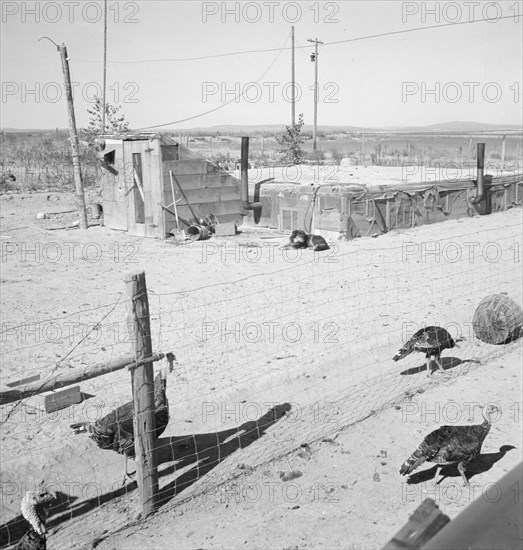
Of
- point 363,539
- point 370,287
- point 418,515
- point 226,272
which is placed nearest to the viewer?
point 418,515

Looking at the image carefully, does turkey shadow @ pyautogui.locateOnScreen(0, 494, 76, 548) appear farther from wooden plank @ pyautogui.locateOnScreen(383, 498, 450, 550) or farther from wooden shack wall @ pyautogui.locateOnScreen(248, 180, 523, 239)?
wooden shack wall @ pyautogui.locateOnScreen(248, 180, 523, 239)

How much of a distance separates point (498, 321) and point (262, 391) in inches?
131

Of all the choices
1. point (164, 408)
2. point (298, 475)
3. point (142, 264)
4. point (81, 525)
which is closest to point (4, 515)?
point (81, 525)

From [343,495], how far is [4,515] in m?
2.56

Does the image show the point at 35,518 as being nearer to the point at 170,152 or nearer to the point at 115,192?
the point at 170,152

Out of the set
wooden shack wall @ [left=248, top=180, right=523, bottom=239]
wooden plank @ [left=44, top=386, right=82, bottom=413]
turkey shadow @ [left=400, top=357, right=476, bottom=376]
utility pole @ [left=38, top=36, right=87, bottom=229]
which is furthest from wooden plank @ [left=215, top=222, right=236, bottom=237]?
wooden plank @ [left=44, top=386, right=82, bottom=413]

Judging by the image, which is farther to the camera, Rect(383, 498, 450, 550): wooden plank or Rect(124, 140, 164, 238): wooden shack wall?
Rect(124, 140, 164, 238): wooden shack wall

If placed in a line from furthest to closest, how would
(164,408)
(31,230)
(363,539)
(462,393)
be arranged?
(31,230), (462,393), (164,408), (363,539)

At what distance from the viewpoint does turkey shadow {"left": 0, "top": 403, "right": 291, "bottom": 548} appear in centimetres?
510

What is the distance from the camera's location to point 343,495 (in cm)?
533

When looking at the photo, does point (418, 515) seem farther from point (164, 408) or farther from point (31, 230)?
point (31, 230)

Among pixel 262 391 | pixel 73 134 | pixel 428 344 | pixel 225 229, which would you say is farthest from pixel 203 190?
pixel 428 344

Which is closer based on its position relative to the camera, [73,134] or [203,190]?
[73,134]

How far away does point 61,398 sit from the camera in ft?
16.8
